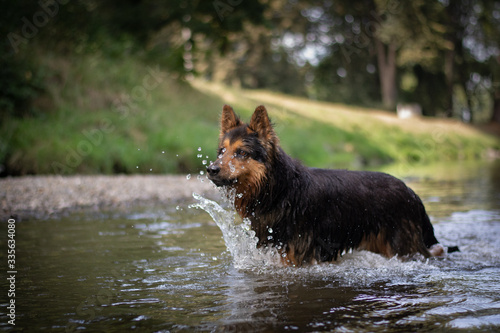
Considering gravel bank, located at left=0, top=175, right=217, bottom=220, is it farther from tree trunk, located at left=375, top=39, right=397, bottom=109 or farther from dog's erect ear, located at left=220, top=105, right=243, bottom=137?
tree trunk, located at left=375, top=39, right=397, bottom=109

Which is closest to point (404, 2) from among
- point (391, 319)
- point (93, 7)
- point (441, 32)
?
point (441, 32)

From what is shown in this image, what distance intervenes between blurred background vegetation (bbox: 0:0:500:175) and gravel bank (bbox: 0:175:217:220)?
4.06 ft

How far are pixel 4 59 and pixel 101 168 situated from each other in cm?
464

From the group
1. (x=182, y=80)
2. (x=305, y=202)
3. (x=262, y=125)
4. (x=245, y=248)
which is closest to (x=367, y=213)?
(x=305, y=202)

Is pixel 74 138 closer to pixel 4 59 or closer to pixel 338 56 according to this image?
pixel 4 59

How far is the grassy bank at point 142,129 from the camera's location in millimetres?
15349

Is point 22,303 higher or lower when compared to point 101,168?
lower

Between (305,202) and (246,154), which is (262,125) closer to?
(246,154)

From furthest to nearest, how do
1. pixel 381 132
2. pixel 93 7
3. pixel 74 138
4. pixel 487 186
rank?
pixel 381 132 < pixel 93 7 < pixel 74 138 < pixel 487 186

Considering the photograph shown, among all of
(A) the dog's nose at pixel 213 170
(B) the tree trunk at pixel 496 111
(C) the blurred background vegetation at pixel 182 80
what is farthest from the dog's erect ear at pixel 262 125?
(B) the tree trunk at pixel 496 111

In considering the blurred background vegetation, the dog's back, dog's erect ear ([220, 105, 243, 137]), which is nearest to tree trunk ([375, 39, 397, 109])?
the blurred background vegetation

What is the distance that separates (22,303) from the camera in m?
4.64

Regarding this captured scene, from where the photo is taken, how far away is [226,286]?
17.1ft

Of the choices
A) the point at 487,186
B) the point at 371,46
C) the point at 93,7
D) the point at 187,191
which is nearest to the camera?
the point at 187,191
